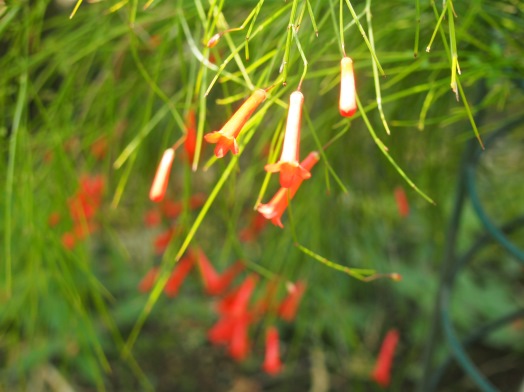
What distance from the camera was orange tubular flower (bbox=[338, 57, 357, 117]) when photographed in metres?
0.43

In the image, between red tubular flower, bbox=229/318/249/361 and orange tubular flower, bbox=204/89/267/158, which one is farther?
red tubular flower, bbox=229/318/249/361

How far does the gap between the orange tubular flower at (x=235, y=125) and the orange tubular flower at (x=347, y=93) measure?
52 mm

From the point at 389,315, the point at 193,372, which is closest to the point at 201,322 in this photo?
the point at 193,372

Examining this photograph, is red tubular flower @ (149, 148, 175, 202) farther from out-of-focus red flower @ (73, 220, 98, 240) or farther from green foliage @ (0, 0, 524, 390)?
out-of-focus red flower @ (73, 220, 98, 240)

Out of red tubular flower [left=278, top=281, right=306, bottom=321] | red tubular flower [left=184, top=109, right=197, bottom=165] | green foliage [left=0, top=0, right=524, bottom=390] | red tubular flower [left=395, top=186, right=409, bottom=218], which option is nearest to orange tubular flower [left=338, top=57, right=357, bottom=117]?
green foliage [left=0, top=0, right=524, bottom=390]

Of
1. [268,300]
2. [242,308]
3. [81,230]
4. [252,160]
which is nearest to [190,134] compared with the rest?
[252,160]

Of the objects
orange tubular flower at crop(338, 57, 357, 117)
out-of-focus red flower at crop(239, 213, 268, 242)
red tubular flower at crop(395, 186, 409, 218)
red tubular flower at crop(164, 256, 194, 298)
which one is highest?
orange tubular flower at crop(338, 57, 357, 117)

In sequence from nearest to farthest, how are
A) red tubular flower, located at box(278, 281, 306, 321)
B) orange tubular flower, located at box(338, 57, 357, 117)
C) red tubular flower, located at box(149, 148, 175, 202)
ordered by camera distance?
1. orange tubular flower, located at box(338, 57, 357, 117)
2. red tubular flower, located at box(149, 148, 175, 202)
3. red tubular flower, located at box(278, 281, 306, 321)

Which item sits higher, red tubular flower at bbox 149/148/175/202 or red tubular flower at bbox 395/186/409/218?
red tubular flower at bbox 149/148/175/202

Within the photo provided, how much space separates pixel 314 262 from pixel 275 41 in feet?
1.72

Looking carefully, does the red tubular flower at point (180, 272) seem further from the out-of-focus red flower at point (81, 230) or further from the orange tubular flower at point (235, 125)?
the orange tubular flower at point (235, 125)

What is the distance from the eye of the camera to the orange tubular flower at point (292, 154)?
461 millimetres

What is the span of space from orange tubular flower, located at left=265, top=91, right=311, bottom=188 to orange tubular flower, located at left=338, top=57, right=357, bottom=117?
0.04 m

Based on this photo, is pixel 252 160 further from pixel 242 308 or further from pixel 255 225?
pixel 242 308
